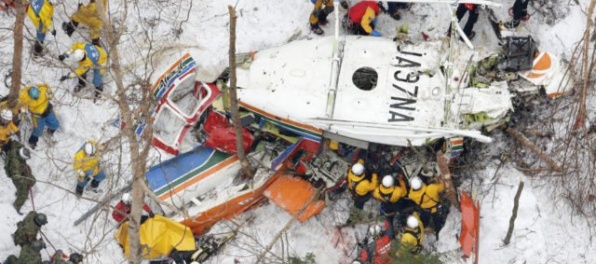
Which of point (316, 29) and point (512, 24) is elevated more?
point (512, 24)

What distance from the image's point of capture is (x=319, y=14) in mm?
13609

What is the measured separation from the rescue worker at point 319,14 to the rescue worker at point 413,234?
10.4ft

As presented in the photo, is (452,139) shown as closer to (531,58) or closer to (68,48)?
(531,58)

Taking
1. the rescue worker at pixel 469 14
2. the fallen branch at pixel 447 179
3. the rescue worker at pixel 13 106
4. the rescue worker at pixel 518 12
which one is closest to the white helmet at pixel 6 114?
the rescue worker at pixel 13 106

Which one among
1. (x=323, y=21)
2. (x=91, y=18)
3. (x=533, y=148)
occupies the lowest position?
(x=533, y=148)

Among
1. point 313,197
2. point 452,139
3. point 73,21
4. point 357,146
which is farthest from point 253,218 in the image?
point 73,21

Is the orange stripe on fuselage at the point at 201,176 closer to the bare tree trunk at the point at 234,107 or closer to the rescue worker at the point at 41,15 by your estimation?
the bare tree trunk at the point at 234,107

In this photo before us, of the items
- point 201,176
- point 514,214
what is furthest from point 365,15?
point 514,214

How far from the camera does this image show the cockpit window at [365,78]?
1246 cm

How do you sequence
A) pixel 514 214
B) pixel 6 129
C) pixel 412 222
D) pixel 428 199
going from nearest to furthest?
pixel 514 214 < pixel 412 222 < pixel 428 199 < pixel 6 129

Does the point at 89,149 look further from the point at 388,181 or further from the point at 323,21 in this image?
the point at 388,181

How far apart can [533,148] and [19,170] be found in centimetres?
670

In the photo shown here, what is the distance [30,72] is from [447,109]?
6006 millimetres

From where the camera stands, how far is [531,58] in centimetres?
1230
